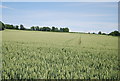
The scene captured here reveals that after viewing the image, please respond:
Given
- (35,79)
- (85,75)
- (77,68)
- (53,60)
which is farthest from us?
(53,60)

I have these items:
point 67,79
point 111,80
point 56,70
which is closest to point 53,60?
point 56,70

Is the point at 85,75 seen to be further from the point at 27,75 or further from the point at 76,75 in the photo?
the point at 27,75

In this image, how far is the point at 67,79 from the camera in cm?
348

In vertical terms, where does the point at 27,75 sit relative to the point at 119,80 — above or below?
above

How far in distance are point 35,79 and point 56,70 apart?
2.25ft

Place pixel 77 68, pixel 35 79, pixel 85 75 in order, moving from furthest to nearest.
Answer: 1. pixel 77 68
2. pixel 85 75
3. pixel 35 79

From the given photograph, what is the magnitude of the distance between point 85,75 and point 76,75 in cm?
29

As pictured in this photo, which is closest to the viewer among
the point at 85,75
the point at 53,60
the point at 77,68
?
the point at 85,75

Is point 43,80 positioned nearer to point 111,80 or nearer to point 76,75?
point 76,75

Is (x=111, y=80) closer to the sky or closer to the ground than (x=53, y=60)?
closer to the ground

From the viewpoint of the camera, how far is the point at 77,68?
4.13 m

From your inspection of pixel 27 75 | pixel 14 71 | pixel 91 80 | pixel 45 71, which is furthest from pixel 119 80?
pixel 14 71

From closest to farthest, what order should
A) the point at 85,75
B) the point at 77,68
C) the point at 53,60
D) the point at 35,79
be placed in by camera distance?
1. the point at 35,79
2. the point at 85,75
3. the point at 77,68
4. the point at 53,60

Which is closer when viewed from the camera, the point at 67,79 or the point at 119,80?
the point at 67,79
